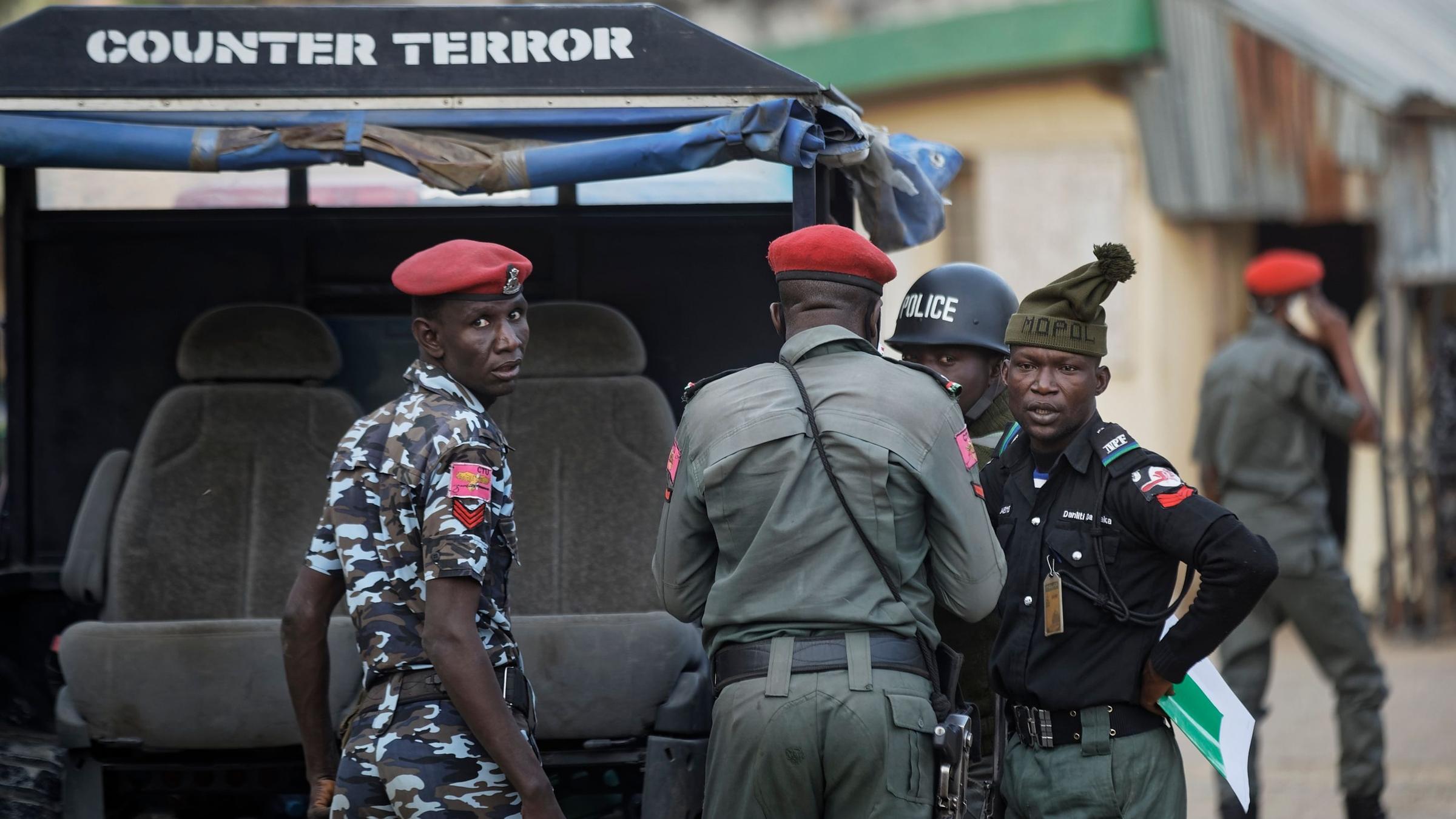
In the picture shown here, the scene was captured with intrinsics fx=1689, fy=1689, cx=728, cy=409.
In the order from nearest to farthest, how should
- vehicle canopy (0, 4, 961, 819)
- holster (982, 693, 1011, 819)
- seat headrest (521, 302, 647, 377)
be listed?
holster (982, 693, 1011, 819) → vehicle canopy (0, 4, 961, 819) → seat headrest (521, 302, 647, 377)

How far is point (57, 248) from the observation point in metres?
5.25

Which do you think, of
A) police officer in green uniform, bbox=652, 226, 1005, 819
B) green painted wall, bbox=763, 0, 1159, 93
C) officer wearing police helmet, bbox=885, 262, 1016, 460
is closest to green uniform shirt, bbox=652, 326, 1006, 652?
police officer in green uniform, bbox=652, 226, 1005, 819

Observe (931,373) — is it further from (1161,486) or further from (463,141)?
(463,141)

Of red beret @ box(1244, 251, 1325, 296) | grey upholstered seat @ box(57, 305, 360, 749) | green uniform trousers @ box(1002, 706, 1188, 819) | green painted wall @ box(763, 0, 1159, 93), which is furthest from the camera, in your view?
green painted wall @ box(763, 0, 1159, 93)

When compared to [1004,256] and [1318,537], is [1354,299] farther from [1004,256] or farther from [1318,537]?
[1318,537]

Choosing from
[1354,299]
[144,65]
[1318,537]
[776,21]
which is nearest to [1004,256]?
[1354,299]

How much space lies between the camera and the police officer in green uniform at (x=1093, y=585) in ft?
11.4

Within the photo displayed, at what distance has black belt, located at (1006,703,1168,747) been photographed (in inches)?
140

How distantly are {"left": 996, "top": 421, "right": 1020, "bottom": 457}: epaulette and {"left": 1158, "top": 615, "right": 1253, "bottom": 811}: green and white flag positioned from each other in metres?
Result: 0.58

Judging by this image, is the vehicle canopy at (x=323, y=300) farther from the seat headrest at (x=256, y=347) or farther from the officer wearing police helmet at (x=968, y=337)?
the officer wearing police helmet at (x=968, y=337)

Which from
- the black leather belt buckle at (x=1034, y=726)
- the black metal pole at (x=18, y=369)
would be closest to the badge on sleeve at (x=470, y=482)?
the black leather belt buckle at (x=1034, y=726)

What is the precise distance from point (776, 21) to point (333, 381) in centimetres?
883

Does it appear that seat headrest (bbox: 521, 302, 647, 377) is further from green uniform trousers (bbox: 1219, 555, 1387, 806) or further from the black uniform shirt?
green uniform trousers (bbox: 1219, 555, 1387, 806)

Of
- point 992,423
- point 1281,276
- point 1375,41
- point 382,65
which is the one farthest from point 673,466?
point 1375,41
